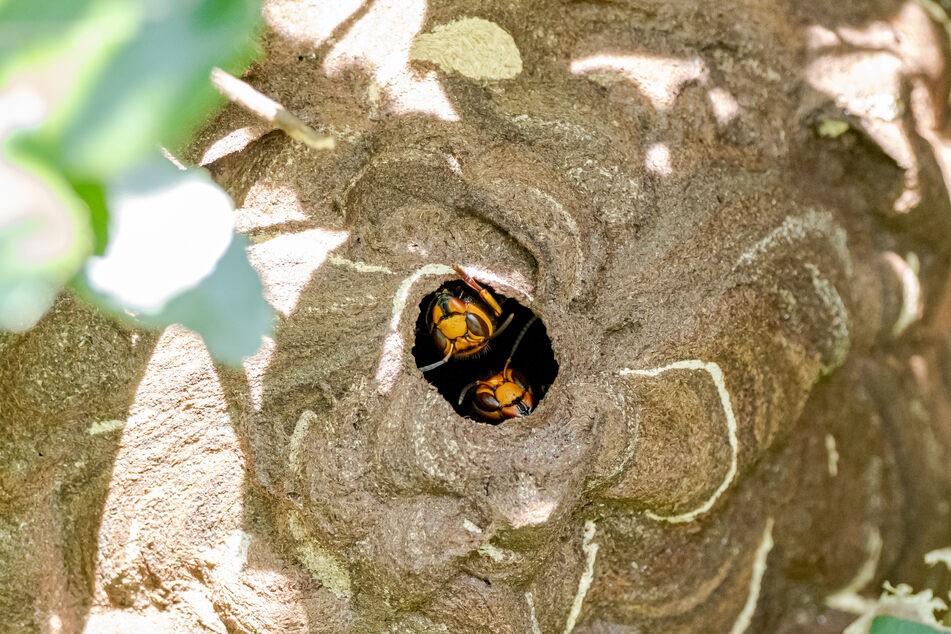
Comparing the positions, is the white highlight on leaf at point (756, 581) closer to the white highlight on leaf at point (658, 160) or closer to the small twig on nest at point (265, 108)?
the white highlight on leaf at point (658, 160)

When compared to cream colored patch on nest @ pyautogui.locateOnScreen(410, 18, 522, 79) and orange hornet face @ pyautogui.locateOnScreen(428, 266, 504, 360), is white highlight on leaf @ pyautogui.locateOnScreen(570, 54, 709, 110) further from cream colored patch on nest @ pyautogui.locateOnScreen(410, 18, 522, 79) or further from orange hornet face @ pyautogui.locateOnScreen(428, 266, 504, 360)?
orange hornet face @ pyautogui.locateOnScreen(428, 266, 504, 360)

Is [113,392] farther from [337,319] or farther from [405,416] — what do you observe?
[405,416]

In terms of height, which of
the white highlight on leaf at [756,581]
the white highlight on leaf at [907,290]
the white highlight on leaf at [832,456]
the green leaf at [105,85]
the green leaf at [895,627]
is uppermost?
the green leaf at [105,85]

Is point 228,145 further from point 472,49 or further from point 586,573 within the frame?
point 586,573

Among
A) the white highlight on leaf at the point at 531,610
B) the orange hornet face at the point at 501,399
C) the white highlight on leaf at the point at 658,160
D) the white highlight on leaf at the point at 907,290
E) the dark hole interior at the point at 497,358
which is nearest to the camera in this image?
the white highlight on leaf at the point at 531,610

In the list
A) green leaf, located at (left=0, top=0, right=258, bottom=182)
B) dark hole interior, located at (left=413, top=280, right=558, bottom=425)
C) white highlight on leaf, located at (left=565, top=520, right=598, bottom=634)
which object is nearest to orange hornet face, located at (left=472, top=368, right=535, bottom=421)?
dark hole interior, located at (left=413, top=280, right=558, bottom=425)

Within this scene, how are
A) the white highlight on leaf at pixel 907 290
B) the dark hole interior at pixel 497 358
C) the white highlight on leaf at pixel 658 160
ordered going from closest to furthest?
1. the white highlight on leaf at pixel 658 160
2. the dark hole interior at pixel 497 358
3. the white highlight on leaf at pixel 907 290

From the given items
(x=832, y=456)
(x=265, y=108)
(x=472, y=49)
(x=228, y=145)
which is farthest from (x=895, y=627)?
(x=228, y=145)

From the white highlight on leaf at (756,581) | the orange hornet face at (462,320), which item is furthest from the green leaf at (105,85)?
the white highlight on leaf at (756,581)
